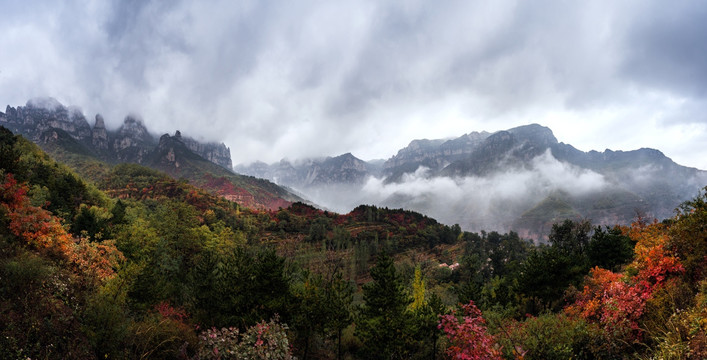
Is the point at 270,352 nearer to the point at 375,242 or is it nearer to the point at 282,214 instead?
the point at 375,242

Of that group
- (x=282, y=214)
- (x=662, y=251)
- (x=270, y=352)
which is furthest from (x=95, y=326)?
(x=282, y=214)

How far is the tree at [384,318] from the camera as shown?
64.8 ft

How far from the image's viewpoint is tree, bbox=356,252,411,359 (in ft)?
64.8

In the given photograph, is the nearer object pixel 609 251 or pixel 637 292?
pixel 637 292

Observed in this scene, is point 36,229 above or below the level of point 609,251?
above

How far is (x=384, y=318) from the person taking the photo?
66.5ft

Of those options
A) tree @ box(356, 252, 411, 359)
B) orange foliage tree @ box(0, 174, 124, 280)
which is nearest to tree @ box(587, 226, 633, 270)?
tree @ box(356, 252, 411, 359)

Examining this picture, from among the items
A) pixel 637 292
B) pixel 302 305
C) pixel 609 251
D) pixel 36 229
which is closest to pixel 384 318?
pixel 302 305

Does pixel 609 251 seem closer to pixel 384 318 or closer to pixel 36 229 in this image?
pixel 384 318

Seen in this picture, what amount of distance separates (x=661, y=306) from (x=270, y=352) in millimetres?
16081

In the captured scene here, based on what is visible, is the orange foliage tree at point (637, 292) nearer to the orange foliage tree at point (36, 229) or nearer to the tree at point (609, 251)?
the tree at point (609, 251)

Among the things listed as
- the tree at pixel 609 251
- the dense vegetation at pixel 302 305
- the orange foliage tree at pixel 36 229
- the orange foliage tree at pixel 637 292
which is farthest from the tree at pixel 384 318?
the tree at pixel 609 251

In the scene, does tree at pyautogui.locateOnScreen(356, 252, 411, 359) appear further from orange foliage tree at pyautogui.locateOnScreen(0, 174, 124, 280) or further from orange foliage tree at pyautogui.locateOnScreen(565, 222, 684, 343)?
orange foliage tree at pyautogui.locateOnScreen(0, 174, 124, 280)

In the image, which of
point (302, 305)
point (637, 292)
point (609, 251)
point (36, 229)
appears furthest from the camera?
point (609, 251)
